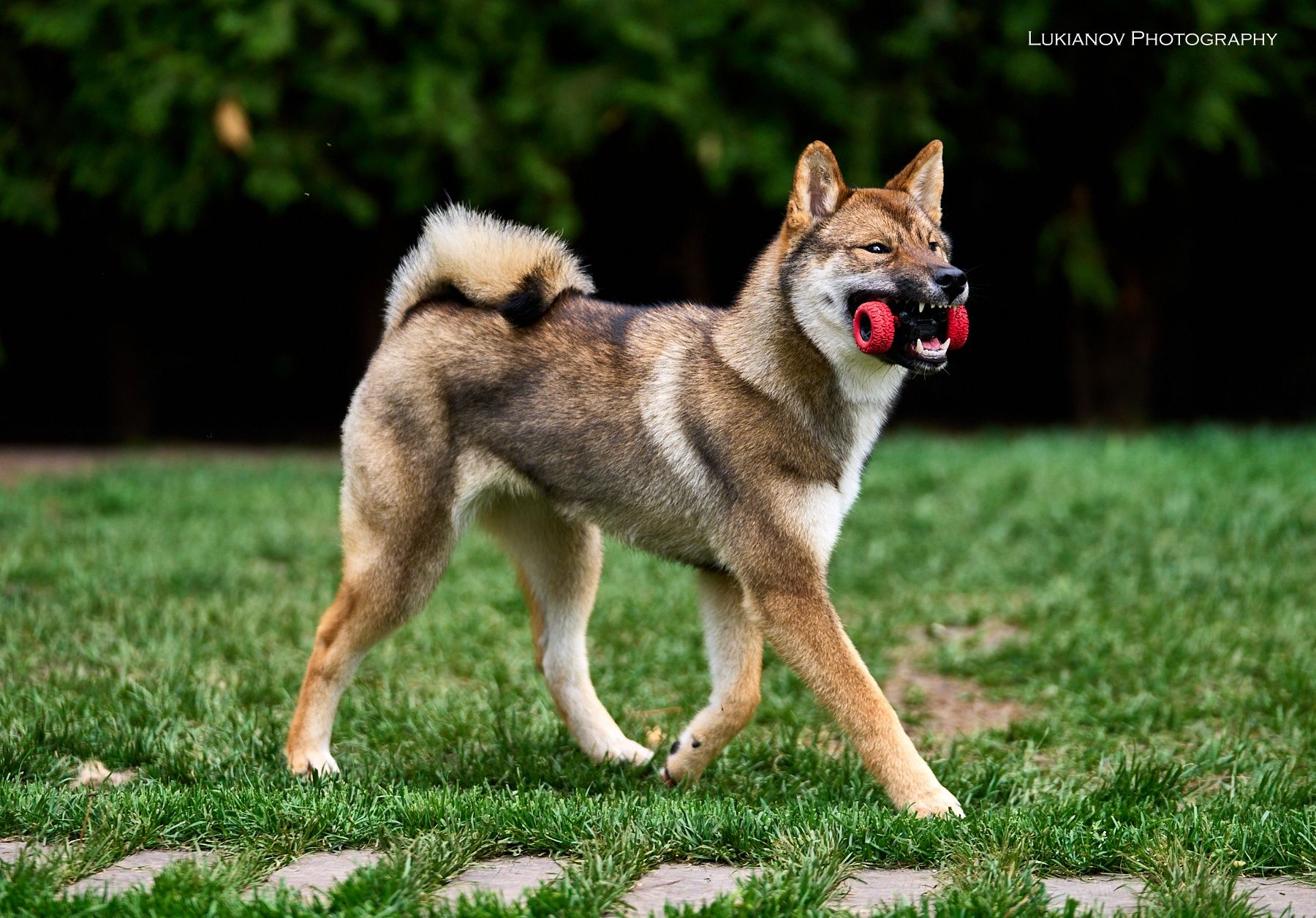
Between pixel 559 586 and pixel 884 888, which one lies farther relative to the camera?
pixel 559 586

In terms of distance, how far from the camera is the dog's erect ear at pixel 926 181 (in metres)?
4.73

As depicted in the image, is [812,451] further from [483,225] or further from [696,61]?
[696,61]

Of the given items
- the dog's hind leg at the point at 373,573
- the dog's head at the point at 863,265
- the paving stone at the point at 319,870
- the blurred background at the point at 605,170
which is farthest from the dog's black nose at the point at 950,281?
the blurred background at the point at 605,170

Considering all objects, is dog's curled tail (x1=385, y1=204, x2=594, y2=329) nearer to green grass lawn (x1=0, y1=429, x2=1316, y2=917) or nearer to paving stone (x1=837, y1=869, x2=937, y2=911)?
green grass lawn (x1=0, y1=429, x2=1316, y2=917)

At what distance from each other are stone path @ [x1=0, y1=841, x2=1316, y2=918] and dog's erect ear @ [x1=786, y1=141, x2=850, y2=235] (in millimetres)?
2020

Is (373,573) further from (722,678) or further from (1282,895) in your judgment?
(1282,895)

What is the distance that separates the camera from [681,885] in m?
3.48

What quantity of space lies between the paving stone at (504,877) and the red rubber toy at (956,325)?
1.92 m

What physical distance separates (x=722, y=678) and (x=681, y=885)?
1.18m

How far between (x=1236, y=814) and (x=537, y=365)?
97.7 inches

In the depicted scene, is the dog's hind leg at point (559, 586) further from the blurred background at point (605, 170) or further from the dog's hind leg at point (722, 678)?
the blurred background at point (605, 170)

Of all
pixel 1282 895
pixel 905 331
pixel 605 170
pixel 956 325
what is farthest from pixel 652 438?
pixel 605 170

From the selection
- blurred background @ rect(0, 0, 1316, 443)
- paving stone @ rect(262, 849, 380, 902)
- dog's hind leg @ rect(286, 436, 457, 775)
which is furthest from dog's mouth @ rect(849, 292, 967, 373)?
blurred background @ rect(0, 0, 1316, 443)

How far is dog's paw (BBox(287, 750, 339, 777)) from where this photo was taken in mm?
4566
